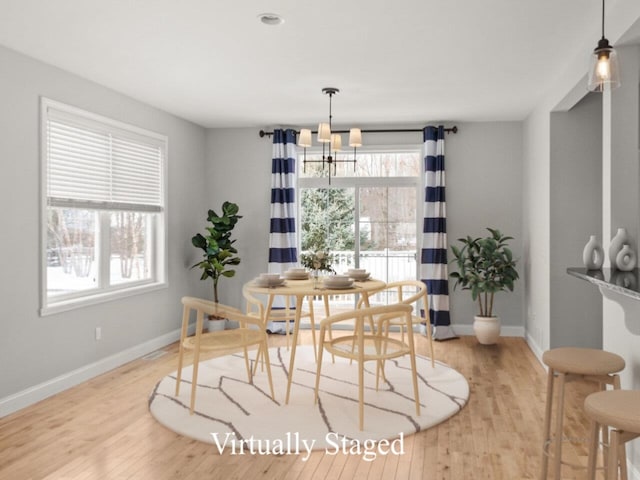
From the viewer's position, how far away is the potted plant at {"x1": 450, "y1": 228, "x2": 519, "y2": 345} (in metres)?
5.66

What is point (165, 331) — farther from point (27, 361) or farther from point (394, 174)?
point (394, 174)

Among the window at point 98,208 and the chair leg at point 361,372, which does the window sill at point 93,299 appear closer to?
the window at point 98,208

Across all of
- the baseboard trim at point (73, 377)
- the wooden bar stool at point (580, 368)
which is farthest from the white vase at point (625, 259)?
the baseboard trim at point (73, 377)

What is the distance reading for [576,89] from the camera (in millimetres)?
3928

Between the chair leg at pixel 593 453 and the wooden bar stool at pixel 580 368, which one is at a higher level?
the wooden bar stool at pixel 580 368

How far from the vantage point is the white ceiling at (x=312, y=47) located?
3.06m

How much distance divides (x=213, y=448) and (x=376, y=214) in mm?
4064

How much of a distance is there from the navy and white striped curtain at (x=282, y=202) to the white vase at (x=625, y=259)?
4.20 metres

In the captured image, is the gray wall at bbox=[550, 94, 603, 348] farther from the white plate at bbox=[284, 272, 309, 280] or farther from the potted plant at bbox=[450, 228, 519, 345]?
the white plate at bbox=[284, 272, 309, 280]

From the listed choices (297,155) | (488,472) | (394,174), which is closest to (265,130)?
(297,155)

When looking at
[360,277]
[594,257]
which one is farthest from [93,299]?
[594,257]

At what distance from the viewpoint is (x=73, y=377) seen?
4.29 m

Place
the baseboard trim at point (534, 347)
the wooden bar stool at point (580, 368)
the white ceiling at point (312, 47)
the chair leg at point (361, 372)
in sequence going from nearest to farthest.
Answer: the wooden bar stool at point (580, 368)
the white ceiling at point (312, 47)
the chair leg at point (361, 372)
the baseboard trim at point (534, 347)

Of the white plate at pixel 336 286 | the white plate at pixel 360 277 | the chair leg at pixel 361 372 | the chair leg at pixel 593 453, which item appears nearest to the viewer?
the chair leg at pixel 593 453
